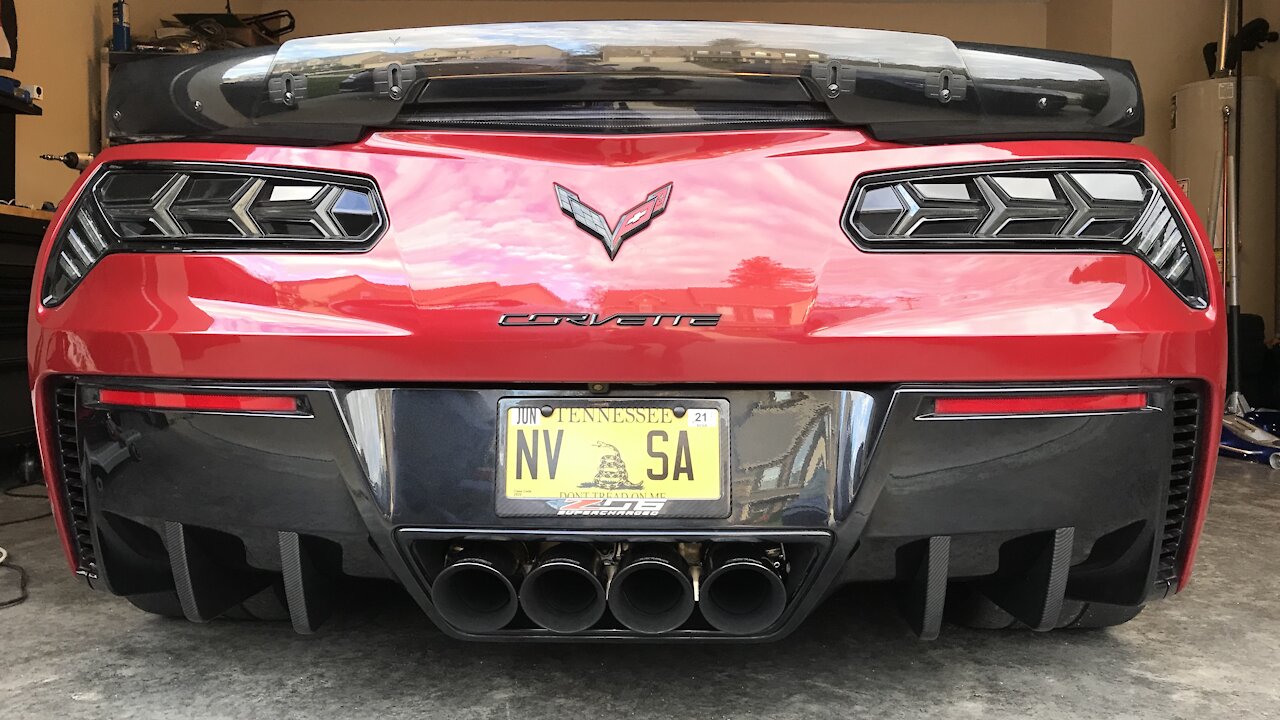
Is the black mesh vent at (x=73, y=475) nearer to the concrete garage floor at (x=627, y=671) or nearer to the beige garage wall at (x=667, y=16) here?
the concrete garage floor at (x=627, y=671)

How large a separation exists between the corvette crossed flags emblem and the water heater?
6.28 metres

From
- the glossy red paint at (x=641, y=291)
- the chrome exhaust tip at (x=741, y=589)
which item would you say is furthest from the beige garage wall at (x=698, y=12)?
the chrome exhaust tip at (x=741, y=589)

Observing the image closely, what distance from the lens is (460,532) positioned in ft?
3.96

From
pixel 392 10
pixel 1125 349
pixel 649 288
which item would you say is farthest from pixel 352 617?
pixel 392 10

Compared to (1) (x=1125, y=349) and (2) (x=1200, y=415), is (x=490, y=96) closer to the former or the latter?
(1) (x=1125, y=349)

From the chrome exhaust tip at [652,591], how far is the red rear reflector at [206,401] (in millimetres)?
457

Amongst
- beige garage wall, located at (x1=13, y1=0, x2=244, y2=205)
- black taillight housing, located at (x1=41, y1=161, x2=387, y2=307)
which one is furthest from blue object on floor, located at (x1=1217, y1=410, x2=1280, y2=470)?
beige garage wall, located at (x1=13, y1=0, x2=244, y2=205)

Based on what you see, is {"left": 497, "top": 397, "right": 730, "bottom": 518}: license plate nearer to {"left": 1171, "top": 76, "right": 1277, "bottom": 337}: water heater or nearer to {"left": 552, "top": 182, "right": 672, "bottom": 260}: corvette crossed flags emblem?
{"left": 552, "top": 182, "right": 672, "bottom": 260}: corvette crossed flags emblem

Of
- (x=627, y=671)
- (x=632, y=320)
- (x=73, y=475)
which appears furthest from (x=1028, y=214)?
(x=73, y=475)

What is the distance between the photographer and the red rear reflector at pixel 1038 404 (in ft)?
3.93

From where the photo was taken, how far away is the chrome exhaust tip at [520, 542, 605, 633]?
1.20 m

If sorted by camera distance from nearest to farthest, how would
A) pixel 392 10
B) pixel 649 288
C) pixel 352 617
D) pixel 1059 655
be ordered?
pixel 649 288 < pixel 1059 655 < pixel 352 617 < pixel 392 10

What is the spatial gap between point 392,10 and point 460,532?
9.44 meters

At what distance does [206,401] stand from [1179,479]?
50.0 inches
